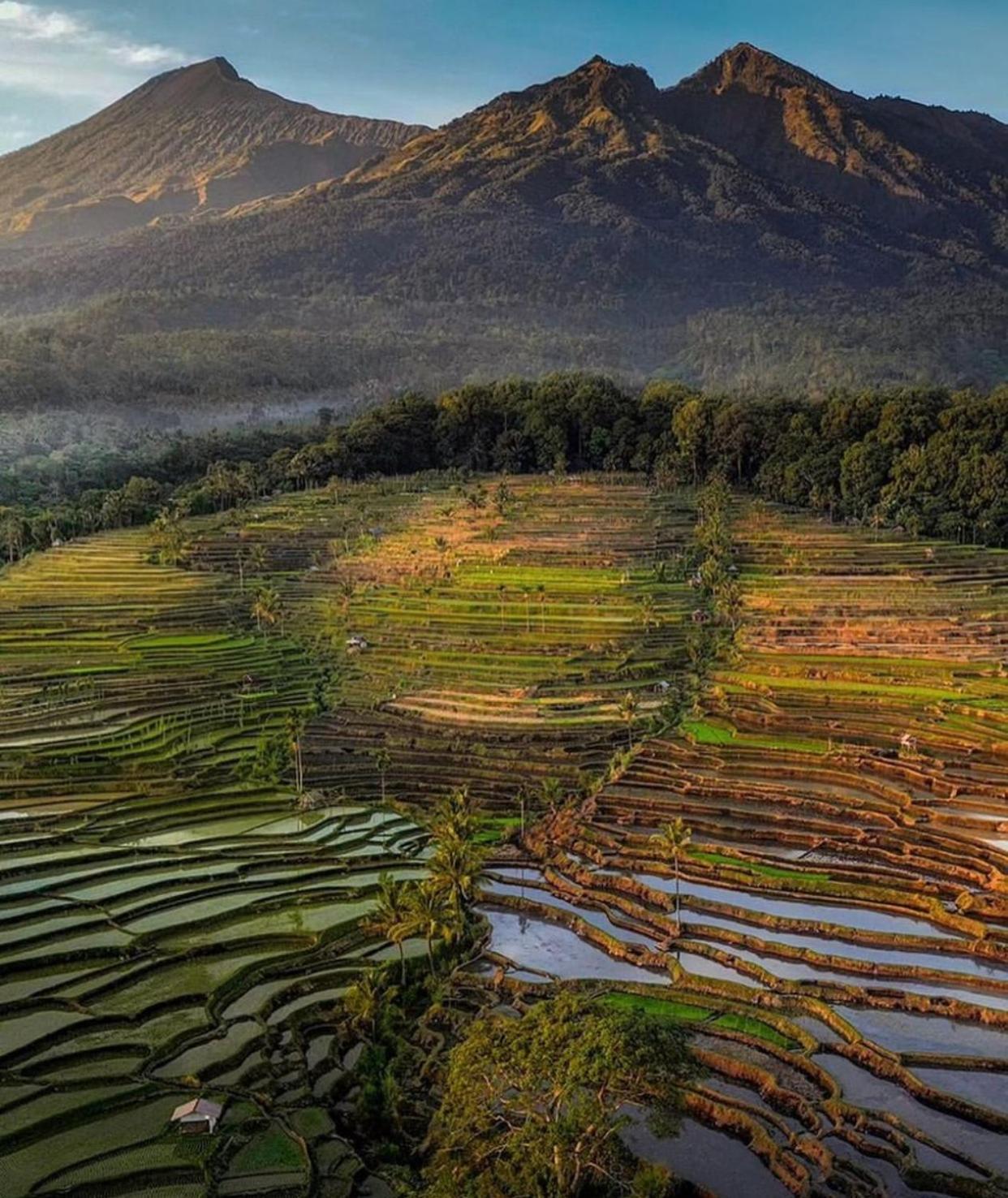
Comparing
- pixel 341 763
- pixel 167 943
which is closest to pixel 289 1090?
pixel 167 943

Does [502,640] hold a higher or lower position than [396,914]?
higher

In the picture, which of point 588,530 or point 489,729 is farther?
point 588,530

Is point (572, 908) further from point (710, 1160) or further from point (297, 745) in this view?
point (297, 745)

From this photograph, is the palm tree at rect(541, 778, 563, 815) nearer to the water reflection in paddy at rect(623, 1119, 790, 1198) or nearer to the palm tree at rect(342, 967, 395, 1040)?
the palm tree at rect(342, 967, 395, 1040)

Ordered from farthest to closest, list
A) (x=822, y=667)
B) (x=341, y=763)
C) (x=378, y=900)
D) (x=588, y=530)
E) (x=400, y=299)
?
(x=400, y=299) < (x=588, y=530) < (x=822, y=667) < (x=341, y=763) < (x=378, y=900)

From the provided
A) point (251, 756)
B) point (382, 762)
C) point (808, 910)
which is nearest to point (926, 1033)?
point (808, 910)

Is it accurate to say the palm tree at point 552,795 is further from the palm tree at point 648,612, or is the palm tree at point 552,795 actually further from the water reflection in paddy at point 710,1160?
the water reflection in paddy at point 710,1160

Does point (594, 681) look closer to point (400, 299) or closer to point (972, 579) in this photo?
point (972, 579)
